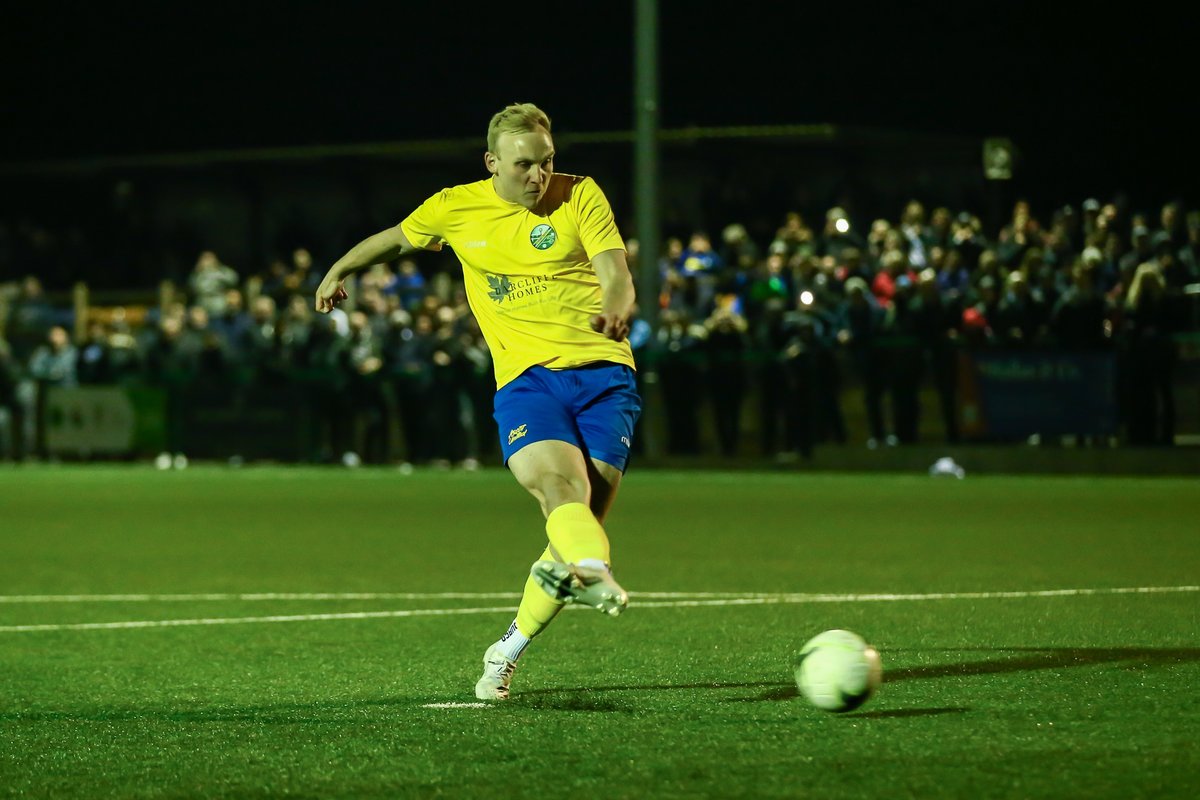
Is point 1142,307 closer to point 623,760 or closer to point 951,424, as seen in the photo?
point 951,424

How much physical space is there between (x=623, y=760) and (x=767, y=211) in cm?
2476

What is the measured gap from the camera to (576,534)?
6441mm

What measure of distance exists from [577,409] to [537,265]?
1.68 feet

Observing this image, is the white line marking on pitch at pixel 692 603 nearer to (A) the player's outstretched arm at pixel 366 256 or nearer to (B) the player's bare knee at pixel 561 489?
(A) the player's outstretched arm at pixel 366 256

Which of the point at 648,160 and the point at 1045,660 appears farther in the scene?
the point at 648,160

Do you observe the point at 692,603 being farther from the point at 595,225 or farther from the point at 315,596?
the point at 595,225

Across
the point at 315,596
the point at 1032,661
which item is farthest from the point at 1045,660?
the point at 315,596

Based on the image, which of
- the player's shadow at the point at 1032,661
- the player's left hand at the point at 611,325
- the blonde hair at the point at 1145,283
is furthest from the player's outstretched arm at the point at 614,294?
the blonde hair at the point at 1145,283

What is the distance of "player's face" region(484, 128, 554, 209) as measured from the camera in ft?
22.2

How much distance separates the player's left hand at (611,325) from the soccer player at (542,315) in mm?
119

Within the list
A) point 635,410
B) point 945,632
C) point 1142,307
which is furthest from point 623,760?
point 1142,307

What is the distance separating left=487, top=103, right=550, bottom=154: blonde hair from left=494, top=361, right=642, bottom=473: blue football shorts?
0.81 m

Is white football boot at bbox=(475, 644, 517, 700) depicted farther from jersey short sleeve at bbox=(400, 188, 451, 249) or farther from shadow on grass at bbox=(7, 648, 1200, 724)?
jersey short sleeve at bbox=(400, 188, 451, 249)

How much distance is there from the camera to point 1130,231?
21.7 m
